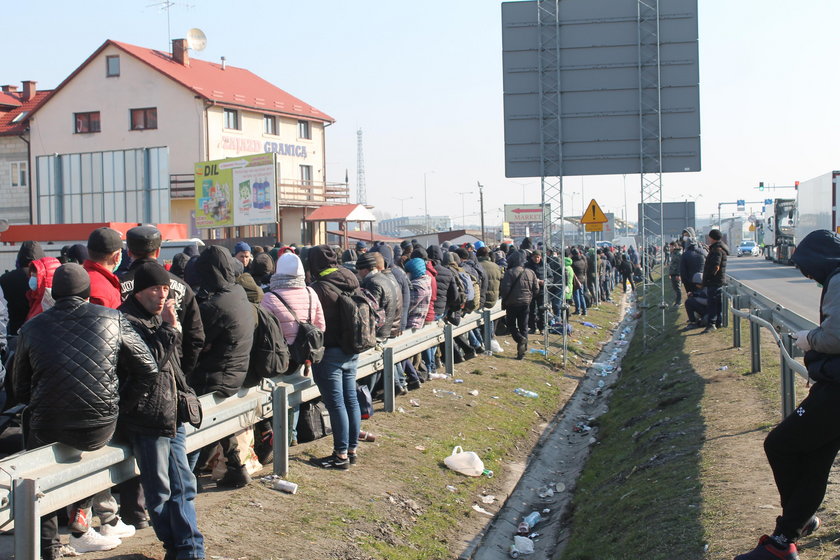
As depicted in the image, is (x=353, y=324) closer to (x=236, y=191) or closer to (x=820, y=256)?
(x=820, y=256)

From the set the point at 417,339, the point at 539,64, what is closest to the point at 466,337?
the point at 417,339

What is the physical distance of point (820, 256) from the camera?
214 inches

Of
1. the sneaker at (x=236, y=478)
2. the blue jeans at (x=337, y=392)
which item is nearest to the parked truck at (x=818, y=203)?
the blue jeans at (x=337, y=392)

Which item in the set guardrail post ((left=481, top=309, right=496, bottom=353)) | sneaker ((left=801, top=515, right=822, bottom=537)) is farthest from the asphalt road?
sneaker ((left=801, top=515, right=822, bottom=537))

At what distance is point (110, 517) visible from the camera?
634 cm

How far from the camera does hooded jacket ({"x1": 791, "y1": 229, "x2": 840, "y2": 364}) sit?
5168 mm

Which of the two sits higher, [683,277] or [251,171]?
[251,171]

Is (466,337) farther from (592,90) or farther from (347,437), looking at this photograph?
(347,437)

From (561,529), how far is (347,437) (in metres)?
2.25

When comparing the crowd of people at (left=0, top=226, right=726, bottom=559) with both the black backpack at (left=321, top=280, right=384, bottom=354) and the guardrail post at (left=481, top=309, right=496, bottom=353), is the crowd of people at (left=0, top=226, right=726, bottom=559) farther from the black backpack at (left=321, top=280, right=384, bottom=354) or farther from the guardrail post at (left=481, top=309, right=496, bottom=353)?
the guardrail post at (left=481, top=309, right=496, bottom=353)

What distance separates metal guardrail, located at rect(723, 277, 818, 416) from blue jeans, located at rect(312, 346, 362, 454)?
3.98 metres

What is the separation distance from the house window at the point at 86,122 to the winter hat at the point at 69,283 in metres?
51.9

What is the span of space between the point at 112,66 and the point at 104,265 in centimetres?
5101

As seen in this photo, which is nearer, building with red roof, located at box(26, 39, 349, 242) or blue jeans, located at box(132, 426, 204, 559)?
blue jeans, located at box(132, 426, 204, 559)
